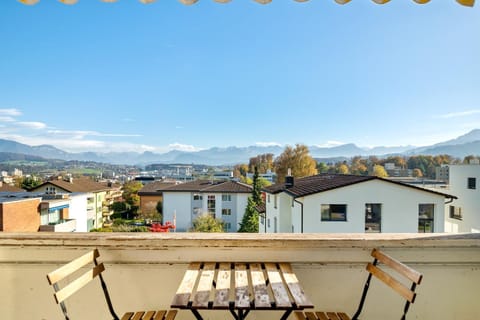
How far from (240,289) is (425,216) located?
10.3 m

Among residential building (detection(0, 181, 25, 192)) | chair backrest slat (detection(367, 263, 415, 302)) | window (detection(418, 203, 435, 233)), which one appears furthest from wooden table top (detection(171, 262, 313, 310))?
window (detection(418, 203, 435, 233))

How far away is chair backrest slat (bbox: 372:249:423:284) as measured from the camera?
1.10 meters

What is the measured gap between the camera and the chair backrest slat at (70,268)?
112 centimetres

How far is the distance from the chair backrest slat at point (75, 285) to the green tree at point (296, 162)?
6568mm

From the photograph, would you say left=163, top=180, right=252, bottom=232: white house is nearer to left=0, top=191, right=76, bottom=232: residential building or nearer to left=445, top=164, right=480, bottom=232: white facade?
left=0, top=191, right=76, bottom=232: residential building

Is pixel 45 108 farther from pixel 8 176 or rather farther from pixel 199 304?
pixel 199 304

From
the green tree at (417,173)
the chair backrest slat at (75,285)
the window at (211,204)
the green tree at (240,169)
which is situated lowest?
the window at (211,204)

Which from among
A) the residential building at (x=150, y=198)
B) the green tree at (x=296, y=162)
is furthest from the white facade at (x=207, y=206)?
the green tree at (x=296, y=162)

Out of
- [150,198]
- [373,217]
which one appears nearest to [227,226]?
[150,198]

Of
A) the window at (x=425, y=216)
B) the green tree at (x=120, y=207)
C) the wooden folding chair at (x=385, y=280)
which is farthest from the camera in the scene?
the green tree at (x=120, y=207)

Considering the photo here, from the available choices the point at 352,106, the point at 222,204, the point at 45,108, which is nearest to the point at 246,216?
the point at 222,204

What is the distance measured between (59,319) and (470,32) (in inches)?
155

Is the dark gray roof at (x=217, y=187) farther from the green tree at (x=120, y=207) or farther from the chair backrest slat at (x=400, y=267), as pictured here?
the chair backrest slat at (x=400, y=267)

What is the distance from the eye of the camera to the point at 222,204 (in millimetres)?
18984
